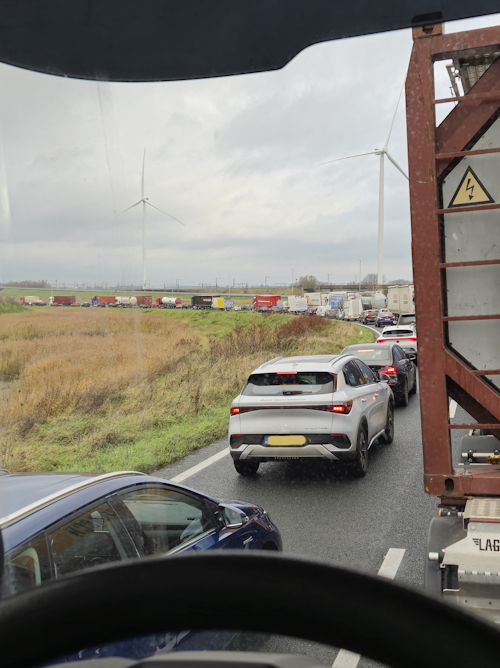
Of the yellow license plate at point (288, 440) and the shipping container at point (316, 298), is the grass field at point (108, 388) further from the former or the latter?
the shipping container at point (316, 298)

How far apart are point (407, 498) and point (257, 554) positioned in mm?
6599

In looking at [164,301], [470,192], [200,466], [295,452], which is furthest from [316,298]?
[164,301]

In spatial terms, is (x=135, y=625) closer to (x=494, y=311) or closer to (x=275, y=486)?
(x=494, y=311)

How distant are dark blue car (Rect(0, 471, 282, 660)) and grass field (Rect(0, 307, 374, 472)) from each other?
29cm

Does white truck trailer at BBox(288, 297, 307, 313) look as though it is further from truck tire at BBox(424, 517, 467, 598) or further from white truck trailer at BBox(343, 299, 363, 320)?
truck tire at BBox(424, 517, 467, 598)

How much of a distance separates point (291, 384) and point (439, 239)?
489 cm

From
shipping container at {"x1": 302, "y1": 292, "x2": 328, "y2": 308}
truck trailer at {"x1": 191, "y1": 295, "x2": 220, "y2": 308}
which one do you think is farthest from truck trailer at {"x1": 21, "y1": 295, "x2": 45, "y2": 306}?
shipping container at {"x1": 302, "y1": 292, "x2": 328, "y2": 308}

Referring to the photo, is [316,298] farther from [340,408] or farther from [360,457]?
[340,408]

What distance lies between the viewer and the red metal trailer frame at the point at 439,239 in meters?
3.34

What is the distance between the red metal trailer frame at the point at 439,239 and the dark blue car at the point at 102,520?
4.45 feet

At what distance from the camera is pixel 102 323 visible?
2062 mm

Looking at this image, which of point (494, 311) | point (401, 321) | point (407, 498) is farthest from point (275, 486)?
point (401, 321)

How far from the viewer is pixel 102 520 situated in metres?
2.88

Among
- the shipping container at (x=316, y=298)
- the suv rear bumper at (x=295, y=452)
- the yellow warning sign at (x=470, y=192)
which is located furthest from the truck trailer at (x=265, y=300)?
the yellow warning sign at (x=470, y=192)
